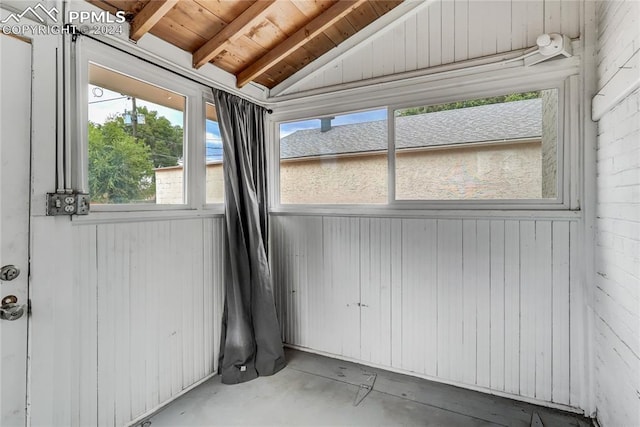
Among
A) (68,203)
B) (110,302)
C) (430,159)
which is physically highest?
(430,159)

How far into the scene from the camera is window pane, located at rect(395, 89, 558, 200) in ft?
6.77

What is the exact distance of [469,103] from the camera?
2.24 m

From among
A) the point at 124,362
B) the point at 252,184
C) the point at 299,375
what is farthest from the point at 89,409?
the point at 252,184

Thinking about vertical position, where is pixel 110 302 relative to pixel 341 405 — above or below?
above

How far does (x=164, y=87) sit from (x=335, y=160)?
1.37 metres

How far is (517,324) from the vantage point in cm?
209

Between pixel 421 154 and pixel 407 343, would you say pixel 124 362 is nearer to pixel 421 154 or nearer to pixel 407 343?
pixel 407 343

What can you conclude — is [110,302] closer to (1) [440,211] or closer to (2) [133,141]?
(2) [133,141]

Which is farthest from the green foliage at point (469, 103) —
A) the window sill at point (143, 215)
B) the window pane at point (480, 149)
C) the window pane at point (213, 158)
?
the window sill at point (143, 215)

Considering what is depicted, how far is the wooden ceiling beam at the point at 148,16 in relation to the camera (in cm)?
165

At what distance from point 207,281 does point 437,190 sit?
1826 millimetres

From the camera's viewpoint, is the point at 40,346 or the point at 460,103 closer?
the point at 40,346

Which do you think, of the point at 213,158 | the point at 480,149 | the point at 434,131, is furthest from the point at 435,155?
the point at 213,158

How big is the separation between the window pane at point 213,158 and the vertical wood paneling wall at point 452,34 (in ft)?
3.19
